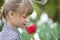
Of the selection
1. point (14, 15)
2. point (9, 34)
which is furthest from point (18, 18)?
point (9, 34)

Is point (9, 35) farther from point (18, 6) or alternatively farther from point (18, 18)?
point (18, 6)

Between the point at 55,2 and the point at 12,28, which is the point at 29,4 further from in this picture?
the point at 55,2

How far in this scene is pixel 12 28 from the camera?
332 cm

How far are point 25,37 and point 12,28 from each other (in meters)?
0.97

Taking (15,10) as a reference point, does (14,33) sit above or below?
below

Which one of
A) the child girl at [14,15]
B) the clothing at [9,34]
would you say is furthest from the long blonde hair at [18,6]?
the clothing at [9,34]

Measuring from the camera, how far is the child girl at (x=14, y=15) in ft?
10.8

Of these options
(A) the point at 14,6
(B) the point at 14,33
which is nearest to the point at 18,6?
(A) the point at 14,6

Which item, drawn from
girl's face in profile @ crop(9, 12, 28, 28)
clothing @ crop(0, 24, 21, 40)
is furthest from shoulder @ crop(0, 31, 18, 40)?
girl's face in profile @ crop(9, 12, 28, 28)

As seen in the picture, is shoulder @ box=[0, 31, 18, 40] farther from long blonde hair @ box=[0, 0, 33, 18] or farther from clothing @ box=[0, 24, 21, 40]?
long blonde hair @ box=[0, 0, 33, 18]

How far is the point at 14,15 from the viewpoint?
10.8ft

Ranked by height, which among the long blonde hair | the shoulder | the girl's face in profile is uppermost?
the long blonde hair

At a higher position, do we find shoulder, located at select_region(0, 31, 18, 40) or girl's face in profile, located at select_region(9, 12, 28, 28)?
girl's face in profile, located at select_region(9, 12, 28, 28)

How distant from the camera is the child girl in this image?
3283 mm
